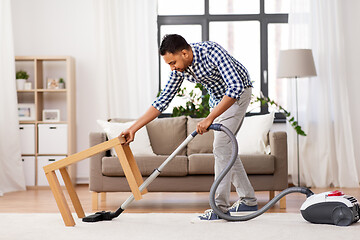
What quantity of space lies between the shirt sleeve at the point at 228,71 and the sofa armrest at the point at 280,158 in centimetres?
116

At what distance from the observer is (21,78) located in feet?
18.0

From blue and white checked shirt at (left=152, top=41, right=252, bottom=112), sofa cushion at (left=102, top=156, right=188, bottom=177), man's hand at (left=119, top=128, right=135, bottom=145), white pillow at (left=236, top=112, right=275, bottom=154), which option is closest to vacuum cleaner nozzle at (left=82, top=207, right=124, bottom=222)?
man's hand at (left=119, top=128, right=135, bottom=145)

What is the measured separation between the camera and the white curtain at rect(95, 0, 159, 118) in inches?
220

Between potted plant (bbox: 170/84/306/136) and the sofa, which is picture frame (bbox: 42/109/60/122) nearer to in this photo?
potted plant (bbox: 170/84/306/136)

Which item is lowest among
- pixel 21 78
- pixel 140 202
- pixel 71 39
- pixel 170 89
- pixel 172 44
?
pixel 140 202

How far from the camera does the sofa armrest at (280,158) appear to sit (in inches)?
156

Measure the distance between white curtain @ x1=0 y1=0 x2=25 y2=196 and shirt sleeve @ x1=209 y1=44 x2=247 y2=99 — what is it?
9.44 feet

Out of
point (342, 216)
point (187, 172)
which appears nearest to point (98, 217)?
point (187, 172)

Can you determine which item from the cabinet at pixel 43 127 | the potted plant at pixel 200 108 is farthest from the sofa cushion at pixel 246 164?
the cabinet at pixel 43 127

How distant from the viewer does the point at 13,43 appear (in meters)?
5.32

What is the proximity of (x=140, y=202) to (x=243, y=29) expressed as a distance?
2.39 meters

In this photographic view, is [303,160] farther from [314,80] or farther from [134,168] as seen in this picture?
[134,168]

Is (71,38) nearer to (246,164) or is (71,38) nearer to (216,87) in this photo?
(246,164)

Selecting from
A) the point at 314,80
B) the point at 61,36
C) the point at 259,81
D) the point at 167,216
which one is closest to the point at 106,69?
the point at 61,36
